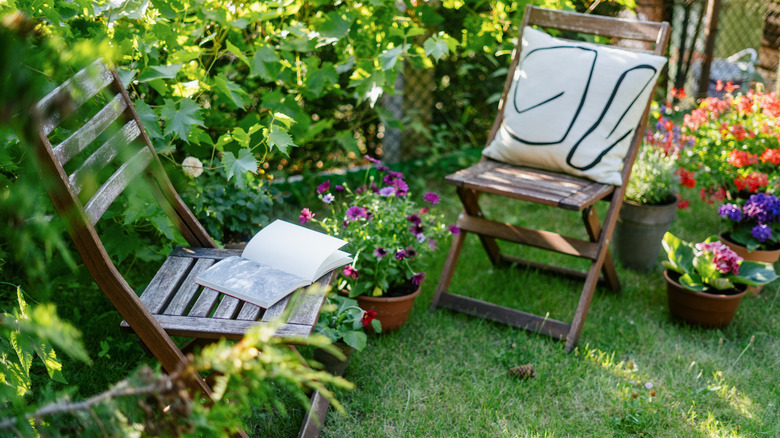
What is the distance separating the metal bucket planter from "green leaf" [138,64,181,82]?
7.07ft

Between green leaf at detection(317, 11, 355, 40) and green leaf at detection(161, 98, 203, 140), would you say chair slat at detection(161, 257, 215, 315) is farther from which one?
green leaf at detection(317, 11, 355, 40)

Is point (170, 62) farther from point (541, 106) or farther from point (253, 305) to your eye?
point (541, 106)

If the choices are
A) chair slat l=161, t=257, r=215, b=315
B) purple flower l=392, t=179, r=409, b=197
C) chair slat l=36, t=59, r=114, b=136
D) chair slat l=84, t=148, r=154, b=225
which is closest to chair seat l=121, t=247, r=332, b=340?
chair slat l=161, t=257, r=215, b=315

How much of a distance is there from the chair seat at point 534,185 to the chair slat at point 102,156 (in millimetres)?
1206

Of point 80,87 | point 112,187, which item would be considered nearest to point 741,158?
point 112,187

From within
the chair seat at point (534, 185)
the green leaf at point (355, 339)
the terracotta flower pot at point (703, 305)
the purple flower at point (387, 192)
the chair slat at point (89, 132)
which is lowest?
the green leaf at point (355, 339)

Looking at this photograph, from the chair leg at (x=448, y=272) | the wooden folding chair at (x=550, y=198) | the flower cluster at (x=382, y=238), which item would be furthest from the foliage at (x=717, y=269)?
the flower cluster at (x=382, y=238)

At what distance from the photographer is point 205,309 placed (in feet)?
5.59

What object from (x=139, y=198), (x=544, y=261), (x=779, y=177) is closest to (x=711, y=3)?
(x=779, y=177)

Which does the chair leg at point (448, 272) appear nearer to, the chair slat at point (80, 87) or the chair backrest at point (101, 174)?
the chair backrest at point (101, 174)

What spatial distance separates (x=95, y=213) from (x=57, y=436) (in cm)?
91

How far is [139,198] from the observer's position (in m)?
1.98

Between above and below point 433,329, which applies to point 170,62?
above

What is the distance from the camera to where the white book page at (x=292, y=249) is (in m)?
1.86
